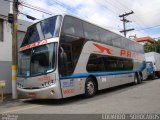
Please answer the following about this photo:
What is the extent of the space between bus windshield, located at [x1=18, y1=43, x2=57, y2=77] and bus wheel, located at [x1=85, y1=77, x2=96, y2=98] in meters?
2.76

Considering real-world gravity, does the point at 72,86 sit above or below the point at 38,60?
below

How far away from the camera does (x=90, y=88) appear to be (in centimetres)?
1282

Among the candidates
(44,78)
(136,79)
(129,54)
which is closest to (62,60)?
(44,78)

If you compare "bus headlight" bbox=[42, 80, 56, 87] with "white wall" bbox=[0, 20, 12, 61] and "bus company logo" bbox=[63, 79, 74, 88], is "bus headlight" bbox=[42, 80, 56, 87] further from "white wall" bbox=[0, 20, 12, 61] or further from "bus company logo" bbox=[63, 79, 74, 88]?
"white wall" bbox=[0, 20, 12, 61]

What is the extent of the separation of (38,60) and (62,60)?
3.66 ft

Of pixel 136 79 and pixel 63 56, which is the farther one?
pixel 136 79

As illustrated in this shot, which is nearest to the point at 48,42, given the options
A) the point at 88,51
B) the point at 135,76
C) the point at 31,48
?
the point at 31,48

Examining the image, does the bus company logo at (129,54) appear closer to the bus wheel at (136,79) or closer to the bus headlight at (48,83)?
the bus wheel at (136,79)

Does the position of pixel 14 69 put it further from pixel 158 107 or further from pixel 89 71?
pixel 158 107

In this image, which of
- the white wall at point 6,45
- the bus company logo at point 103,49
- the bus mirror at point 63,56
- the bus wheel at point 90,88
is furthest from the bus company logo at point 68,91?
the white wall at point 6,45

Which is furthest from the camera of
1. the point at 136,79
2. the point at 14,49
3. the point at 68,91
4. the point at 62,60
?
the point at 136,79

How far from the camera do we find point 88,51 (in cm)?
1294

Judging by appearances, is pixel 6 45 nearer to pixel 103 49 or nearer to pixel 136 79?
pixel 103 49

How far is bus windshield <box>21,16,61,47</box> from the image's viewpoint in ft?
36.6
